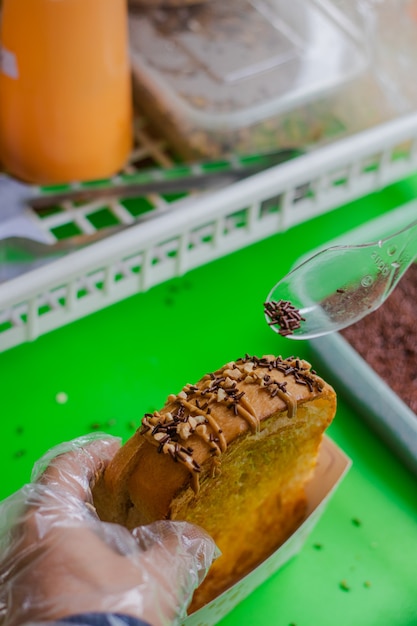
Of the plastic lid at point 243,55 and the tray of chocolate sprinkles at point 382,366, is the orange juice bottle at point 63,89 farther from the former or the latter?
the tray of chocolate sprinkles at point 382,366

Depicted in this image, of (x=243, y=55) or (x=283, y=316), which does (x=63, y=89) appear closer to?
(x=243, y=55)

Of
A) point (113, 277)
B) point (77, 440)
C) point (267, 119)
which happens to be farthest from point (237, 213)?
point (77, 440)

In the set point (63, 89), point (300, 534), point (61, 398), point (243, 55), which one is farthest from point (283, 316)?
point (243, 55)

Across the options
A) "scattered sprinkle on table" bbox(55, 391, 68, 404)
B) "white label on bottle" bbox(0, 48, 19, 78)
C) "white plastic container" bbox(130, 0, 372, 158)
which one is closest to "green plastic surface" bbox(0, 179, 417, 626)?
"scattered sprinkle on table" bbox(55, 391, 68, 404)

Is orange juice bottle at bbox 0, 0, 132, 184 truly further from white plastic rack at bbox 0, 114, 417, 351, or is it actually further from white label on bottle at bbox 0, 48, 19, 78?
white plastic rack at bbox 0, 114, 417, 351

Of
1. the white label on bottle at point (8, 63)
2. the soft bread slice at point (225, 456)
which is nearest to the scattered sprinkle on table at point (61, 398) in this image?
the soft bread slice at point (225, 456)

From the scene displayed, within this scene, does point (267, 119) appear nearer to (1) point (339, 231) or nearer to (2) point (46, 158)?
(1) point (339, 231)
